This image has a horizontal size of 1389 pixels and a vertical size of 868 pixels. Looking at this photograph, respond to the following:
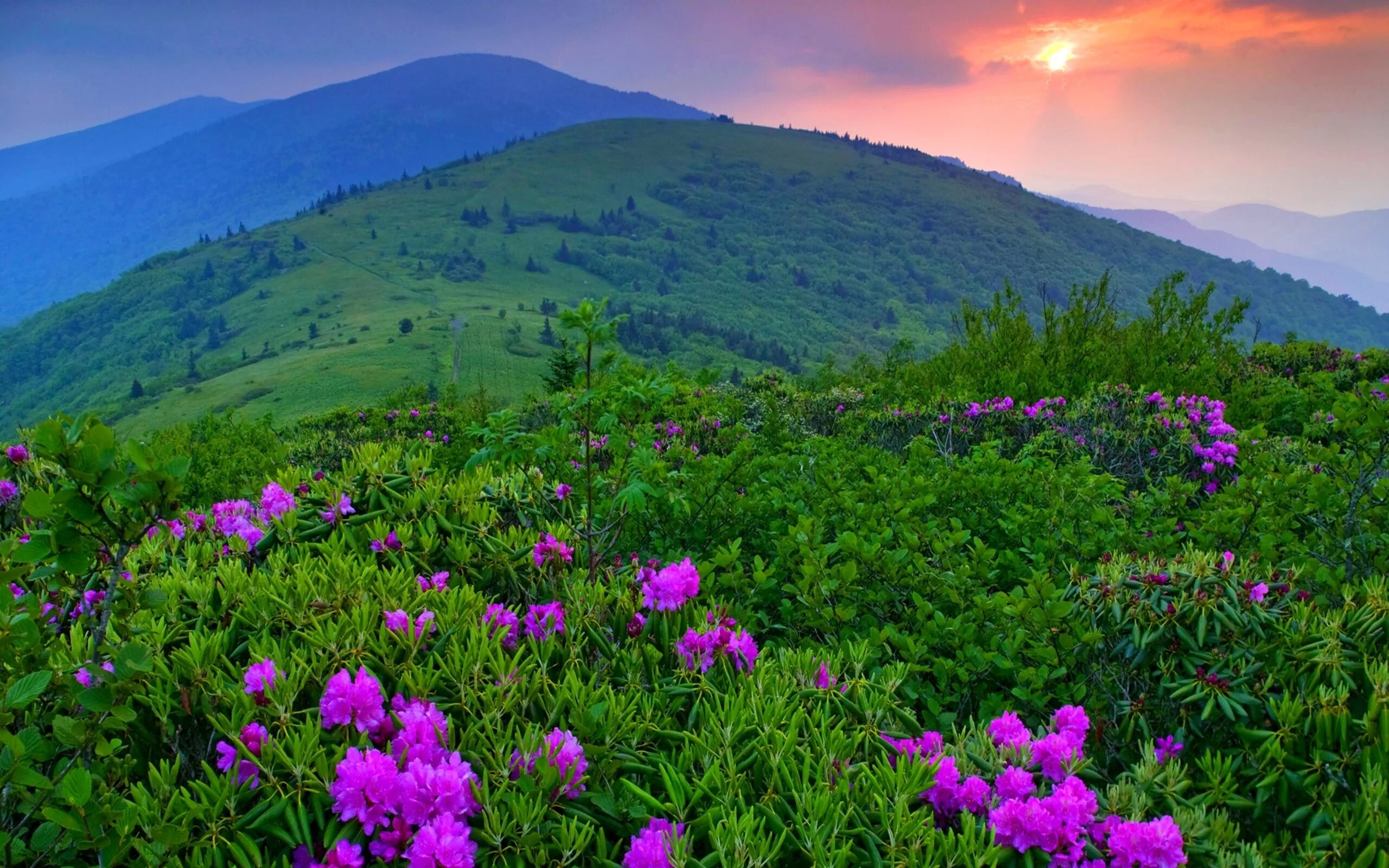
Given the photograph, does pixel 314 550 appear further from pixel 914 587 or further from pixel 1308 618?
pixel 1308 618

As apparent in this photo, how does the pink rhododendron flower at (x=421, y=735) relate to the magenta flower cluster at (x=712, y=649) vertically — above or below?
above

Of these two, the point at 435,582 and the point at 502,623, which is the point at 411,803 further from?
the point at 435,582

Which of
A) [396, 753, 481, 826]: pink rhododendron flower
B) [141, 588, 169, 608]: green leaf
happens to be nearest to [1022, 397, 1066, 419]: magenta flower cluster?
[396, 753, 481, 826]: pink rhododendron flower

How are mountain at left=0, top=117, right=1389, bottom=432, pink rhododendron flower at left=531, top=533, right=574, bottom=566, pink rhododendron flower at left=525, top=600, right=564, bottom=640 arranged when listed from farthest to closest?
mountain at left=0, top=117, right=1389, bottom=432, pink rhododendron flower at left=531, top=533, right=574, bottom=566, pink rhododendron flower at left=525, top=600, right=564, bottom=640

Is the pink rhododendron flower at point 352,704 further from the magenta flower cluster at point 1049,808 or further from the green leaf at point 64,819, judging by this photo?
the magenta flower cluster at point 1049,808

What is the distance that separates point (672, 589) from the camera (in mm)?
2275

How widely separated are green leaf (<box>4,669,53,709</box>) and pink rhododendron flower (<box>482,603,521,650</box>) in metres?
0.89

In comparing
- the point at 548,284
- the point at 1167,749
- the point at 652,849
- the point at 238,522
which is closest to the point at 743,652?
the point at 652,849

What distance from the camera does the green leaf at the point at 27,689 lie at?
1.32 metres

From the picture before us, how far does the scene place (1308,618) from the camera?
7.14ft

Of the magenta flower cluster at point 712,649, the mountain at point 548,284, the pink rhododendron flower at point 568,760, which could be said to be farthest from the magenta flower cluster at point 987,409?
the mountain at point 548,284

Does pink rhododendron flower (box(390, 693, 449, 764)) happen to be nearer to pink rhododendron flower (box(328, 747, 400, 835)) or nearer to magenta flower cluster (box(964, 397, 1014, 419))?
pink rhododendron flower (box(328, 747, 400, 835))

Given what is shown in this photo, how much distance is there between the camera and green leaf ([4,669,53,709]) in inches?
52.1

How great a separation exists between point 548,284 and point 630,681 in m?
149
